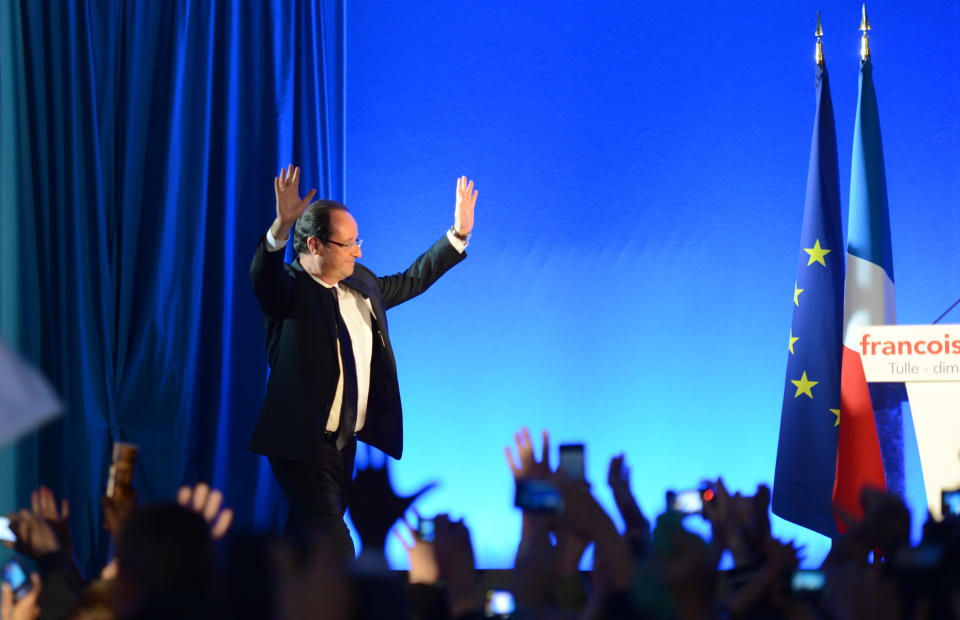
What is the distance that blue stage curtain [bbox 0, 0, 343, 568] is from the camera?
146 inches

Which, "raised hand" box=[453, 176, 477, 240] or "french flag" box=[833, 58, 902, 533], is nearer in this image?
"raised hand" box=[453, 176, 477, 240]

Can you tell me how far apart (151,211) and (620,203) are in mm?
2013

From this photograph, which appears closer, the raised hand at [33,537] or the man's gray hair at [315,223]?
the raised hand at [33,537]

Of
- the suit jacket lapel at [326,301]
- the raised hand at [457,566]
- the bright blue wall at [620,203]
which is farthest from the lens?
the bright blue wall at [620,203]

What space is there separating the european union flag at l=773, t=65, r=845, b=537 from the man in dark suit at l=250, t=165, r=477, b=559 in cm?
169

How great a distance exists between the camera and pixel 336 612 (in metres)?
1.05

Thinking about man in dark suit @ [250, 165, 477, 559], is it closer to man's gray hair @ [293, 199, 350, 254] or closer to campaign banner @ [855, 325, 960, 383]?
man's gray hair @ [293, 199, 350, 254]

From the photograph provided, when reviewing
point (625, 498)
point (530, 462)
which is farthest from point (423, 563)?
point (625, 498)

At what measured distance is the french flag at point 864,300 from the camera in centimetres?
373

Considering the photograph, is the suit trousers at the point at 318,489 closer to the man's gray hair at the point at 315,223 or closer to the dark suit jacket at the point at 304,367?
the dark suit jacket at the point at 304,367

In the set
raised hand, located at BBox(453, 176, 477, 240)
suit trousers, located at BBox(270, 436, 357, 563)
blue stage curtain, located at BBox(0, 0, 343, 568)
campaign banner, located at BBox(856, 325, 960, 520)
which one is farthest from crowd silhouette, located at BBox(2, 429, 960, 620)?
blue stage curtain, located at BBox(0, 0, 343, 568)

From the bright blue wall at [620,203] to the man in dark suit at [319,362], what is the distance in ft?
4.21

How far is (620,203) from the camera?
4.47 meters

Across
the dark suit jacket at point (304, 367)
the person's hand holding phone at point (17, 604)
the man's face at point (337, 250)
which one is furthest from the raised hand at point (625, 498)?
the man's face at point (337, 250)
